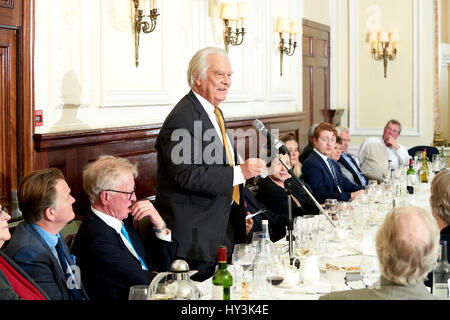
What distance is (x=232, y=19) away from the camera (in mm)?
5949

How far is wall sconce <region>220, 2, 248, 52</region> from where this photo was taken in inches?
232

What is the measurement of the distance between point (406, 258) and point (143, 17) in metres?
3.36

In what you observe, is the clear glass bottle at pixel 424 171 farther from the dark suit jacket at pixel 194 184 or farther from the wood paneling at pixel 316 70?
the dark suit jacket at pixel 194 184

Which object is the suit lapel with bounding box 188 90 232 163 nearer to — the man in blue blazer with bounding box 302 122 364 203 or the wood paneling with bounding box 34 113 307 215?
the wood paneling with bounding box 34 113 307 215

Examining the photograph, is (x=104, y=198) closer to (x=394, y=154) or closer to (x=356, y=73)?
(x=394, y=154)

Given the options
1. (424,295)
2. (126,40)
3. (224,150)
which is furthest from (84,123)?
(424,295)

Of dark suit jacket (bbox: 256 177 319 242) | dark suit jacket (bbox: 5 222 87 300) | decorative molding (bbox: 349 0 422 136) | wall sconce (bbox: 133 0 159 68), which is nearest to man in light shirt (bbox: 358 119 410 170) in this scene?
decorative molding (bbox: 349 0 422 136)

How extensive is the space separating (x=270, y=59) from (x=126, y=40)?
2860mm

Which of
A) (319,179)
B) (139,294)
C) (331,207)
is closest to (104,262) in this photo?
(139,294)

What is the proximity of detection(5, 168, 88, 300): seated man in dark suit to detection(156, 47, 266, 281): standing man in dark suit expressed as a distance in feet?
2.48

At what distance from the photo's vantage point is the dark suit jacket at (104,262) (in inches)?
109

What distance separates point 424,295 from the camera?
1.82 metres

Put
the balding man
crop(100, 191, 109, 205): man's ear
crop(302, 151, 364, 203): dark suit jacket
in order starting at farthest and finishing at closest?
crop(302, 151, 364, 203): dark suit jacket, crop(100, 191, 109, 205): man's ear, the balding man

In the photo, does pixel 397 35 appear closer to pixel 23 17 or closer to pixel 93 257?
pixel 23 17
